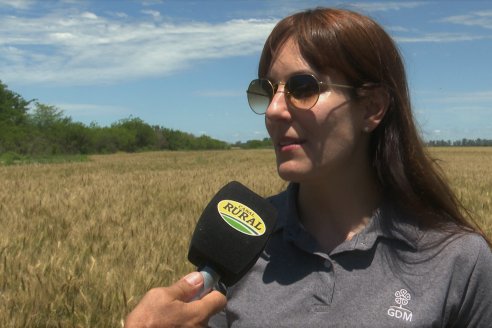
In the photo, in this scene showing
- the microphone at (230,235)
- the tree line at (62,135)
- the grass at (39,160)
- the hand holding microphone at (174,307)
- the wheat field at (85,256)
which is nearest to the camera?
the hand holding microphone at (174,307)

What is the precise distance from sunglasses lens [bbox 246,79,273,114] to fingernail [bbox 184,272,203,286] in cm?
64

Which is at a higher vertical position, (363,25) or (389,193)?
(363,25)

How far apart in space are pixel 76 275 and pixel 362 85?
6.14ft

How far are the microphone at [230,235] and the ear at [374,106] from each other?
416 millimetres

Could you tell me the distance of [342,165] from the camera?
1725 mm

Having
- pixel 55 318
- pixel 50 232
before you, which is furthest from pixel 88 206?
pixel 55 318

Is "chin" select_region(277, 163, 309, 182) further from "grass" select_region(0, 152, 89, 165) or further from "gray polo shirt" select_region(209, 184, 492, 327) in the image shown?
"grass" select_region(0, 152, 89, 165)

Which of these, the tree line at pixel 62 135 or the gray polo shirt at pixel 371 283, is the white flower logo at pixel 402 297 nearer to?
the gray polo shirt at pixel 371 283

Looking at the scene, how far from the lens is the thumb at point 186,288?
1.18m

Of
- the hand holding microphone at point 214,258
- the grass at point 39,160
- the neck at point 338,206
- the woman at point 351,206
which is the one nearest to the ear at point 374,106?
the woman at point 351,206

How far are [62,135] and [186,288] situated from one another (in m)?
60.4

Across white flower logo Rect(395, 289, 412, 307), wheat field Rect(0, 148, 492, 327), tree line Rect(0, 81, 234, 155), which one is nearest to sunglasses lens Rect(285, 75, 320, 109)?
white flower logo Rect(395, 289, 412, 307)

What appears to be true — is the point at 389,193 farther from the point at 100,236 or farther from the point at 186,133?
the point at 186,133

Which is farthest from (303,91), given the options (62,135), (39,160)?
(62,135)
